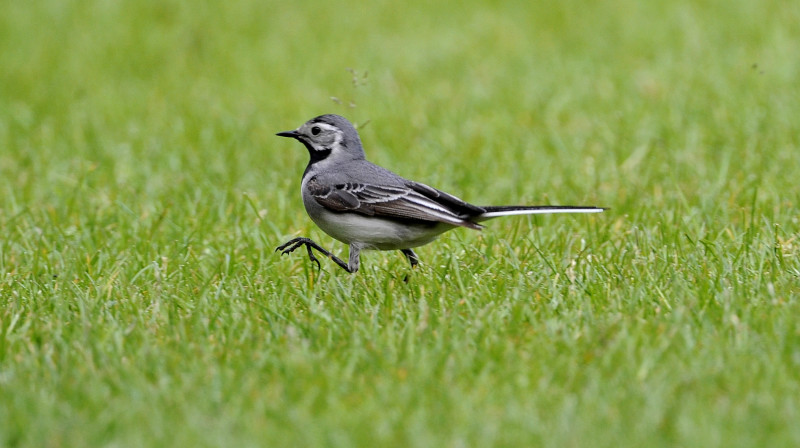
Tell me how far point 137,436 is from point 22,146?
635 centimetres

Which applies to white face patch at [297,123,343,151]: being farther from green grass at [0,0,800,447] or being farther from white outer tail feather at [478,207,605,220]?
white outer tail feather at [478,207,605,220]

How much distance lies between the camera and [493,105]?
34.3ft

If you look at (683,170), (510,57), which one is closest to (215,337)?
(683,170)

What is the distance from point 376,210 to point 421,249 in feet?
3.65

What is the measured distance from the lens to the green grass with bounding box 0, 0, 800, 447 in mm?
4148

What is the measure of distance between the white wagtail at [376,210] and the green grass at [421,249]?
0.23 m

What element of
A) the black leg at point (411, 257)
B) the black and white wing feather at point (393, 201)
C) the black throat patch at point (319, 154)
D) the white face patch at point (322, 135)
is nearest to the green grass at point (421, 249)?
the black leg at point (411, 257)

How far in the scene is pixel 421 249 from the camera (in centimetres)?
703

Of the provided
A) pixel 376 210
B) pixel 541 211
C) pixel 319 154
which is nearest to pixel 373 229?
pixel 376 210

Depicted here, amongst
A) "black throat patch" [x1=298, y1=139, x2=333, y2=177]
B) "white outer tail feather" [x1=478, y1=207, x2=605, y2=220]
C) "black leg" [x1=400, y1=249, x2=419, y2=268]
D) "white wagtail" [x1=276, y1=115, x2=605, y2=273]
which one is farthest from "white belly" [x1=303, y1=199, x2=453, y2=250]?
"black throat patch" [x1=298, y1=139, x2=333, y2=177]

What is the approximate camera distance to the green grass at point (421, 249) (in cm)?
415

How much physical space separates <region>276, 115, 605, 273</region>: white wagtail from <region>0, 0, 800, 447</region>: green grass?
0.74 ft

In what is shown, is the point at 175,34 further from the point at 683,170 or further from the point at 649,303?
the point at 649,303

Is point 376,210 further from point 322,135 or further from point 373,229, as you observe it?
point 322,135
